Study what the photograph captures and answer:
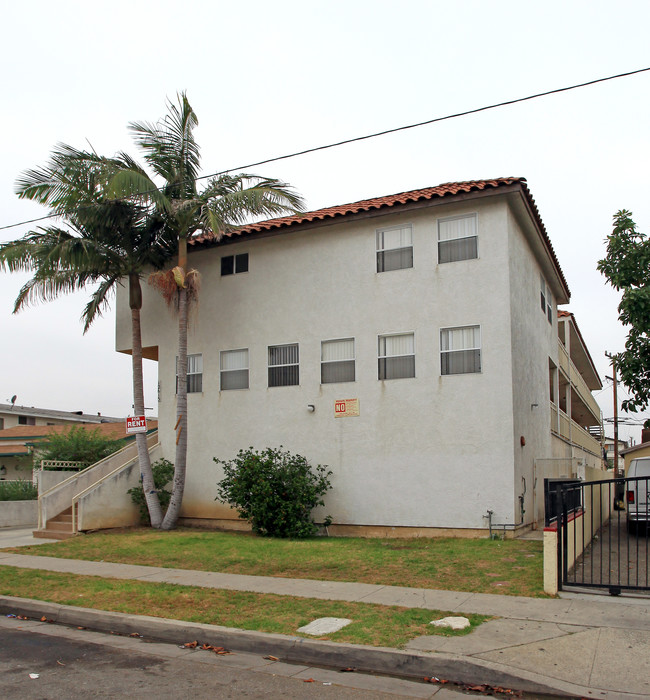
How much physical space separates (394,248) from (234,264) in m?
4.61

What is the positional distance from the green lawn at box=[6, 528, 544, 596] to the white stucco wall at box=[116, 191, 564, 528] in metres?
1.33

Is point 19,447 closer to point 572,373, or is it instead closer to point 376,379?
point 376,379

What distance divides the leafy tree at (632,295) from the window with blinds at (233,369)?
8909 millimetres

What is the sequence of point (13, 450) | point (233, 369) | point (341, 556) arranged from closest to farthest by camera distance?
point (341, 556), point (233, 369), point (13, 450)

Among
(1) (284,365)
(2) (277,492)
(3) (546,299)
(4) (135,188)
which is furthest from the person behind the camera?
(3) (546,299)

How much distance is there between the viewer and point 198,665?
22.3 ft

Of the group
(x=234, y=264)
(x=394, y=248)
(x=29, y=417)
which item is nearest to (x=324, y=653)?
Answer: (x=394, y=248)

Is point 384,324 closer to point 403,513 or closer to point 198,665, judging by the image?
point 403,513

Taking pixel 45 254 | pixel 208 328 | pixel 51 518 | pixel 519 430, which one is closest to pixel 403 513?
pixel 519 430

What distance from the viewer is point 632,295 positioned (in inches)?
564

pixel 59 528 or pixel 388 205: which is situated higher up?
pixel 388 205

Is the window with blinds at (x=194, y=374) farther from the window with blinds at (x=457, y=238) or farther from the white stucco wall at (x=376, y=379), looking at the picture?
the window with blinds at (x=457, y=238)

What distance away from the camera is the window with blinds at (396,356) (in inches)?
616

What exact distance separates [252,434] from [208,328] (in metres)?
3.20
